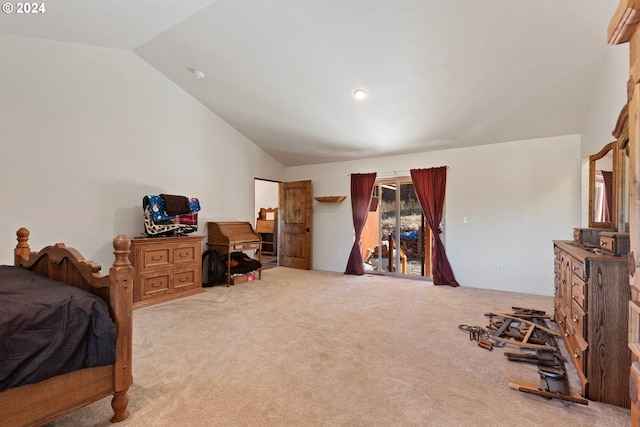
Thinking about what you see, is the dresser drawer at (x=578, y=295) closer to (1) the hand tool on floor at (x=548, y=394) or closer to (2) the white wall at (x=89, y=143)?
(1) the hand tool on floor at (x=548, y=394)

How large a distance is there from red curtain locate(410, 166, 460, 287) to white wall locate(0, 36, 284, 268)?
367 cm

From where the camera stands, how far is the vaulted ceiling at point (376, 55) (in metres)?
2.67

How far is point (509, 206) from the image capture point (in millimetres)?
4555

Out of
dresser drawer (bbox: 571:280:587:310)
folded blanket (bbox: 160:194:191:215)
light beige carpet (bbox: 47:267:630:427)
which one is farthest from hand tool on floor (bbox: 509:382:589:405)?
folded blanket (bbox: 160:194:191:215)

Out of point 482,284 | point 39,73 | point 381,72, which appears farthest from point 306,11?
point 482,284

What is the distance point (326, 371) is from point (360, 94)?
320 cm

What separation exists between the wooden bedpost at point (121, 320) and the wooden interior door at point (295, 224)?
466cm

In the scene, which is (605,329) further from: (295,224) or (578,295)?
(295,224)

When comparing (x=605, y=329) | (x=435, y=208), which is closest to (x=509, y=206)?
(x=435, y=208)

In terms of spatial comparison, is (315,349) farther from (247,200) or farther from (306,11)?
(247,200)

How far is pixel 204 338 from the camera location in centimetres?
277

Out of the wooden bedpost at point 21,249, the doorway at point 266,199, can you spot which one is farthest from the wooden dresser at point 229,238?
the doorway at point 266,199

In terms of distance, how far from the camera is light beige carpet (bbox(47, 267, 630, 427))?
1716 millimetres

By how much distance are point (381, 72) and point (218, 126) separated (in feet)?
9.79
